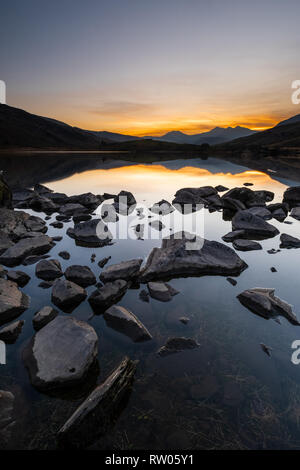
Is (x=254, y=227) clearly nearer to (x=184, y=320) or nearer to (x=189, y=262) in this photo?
(x=189, y=262)

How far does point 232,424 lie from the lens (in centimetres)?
281

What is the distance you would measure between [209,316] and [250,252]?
3809 millimetres

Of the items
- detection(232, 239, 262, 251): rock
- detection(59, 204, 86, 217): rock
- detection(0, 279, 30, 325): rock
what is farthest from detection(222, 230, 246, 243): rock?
detection(59, 204, 86, 217): rock

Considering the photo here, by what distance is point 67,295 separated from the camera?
4.82 meters

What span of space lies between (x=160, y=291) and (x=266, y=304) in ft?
6.82

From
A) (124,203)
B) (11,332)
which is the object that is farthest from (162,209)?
(11,332)

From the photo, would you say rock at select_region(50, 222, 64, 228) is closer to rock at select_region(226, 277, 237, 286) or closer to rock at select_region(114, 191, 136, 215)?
rock at select_region(114, 191, 136, 215)

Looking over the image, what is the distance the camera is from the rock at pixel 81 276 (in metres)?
5.63

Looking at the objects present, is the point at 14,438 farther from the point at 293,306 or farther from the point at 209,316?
the point at 293,306

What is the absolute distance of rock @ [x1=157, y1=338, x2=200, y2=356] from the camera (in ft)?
12.3

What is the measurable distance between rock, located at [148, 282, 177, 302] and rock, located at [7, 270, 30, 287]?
285cm

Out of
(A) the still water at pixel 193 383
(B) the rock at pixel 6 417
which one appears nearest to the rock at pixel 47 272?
(A) the still water at pixel 193 383

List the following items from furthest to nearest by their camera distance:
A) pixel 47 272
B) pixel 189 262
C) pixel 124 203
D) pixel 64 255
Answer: pixel 124 203 < pixel 64 255 < pixel 189 262 < pixel 47 272
